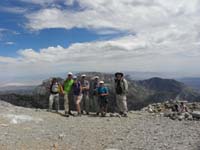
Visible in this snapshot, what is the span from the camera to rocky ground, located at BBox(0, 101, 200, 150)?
16109 millimetres

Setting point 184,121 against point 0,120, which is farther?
point 184,121

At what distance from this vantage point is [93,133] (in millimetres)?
18844

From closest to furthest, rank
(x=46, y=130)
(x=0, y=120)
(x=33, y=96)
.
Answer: (x=46, y=130) → (x=0, y=120) → (x=33, y=96)

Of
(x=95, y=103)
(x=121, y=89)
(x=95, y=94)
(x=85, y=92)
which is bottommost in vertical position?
(x=95, y=103)

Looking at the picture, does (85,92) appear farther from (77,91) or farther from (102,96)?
(102,96)

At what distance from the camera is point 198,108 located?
1282 inches

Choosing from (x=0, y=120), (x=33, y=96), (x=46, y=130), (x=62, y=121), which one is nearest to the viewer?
(x=46, y=130)

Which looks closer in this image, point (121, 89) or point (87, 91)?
point (121, 89)

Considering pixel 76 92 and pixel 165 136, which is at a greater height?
pixel 76 92

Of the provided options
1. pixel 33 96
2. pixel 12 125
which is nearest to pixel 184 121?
pixel 12 125

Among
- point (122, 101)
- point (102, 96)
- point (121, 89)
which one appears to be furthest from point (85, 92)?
point (122, 101)

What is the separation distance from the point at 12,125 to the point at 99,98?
Answer: 264 inches

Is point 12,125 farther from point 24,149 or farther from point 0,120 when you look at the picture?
point 24,149

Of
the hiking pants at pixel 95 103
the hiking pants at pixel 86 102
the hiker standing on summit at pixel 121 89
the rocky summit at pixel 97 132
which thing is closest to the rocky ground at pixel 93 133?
the rocky summit at pixel 97 132
